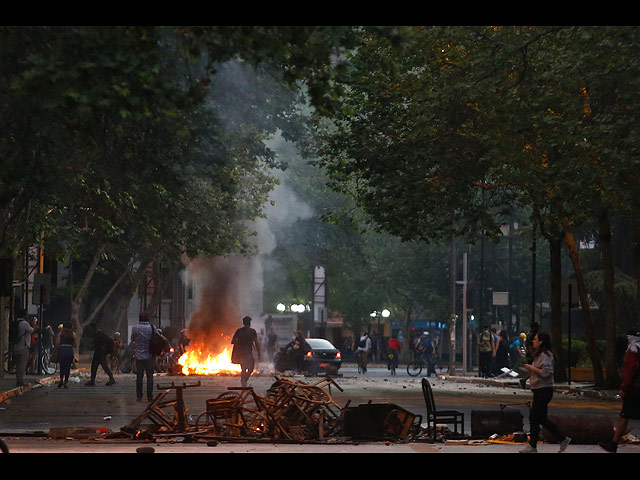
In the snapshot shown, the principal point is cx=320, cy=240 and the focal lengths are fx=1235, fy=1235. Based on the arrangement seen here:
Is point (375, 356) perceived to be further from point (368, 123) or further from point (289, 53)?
point (289, 53)

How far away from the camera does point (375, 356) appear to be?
7288 centimetres

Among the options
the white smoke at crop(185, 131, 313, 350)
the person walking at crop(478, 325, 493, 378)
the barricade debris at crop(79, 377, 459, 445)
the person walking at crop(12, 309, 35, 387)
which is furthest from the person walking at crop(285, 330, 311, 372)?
the barricade debris at crop(79, 377, 459, 445)

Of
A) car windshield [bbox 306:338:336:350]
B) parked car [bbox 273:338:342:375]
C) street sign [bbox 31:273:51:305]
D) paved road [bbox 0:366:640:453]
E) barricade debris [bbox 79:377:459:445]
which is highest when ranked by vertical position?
street sign [bbox 31:273:51:305]

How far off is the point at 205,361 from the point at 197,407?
76.7 feet

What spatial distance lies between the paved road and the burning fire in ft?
14.5

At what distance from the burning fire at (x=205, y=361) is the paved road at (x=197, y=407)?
→ 4407mm

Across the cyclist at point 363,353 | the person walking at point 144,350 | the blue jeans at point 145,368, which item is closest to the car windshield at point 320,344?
the cyclist at point 363,353

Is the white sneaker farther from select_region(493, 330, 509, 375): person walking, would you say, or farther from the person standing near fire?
select_region(493, 330, 509, 375): person walking

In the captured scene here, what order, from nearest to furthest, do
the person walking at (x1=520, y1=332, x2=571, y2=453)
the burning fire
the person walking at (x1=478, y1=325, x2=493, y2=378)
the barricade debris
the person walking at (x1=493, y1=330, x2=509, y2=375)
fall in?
the person walking at (x1=520, y1=332, x2=571, y2=453)
the barricade debris
the person walking at (x1=478, y1=325, x2=493, y2=378)
the burning fire
the person walking at (x1=493, y1=330, x2=509, y2=375)

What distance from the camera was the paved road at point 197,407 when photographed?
15.4 m

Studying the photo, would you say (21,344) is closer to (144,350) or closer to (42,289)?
(42,289)

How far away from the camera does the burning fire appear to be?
1757 inches
